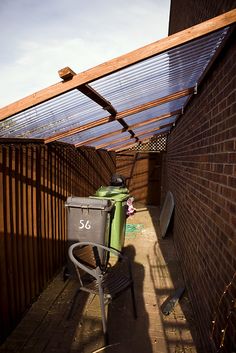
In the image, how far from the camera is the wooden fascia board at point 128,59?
5.81 ft

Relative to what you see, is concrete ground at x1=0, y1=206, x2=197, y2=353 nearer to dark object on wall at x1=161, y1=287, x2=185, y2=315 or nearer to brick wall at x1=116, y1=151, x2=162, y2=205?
dark object on wall at x1=161, y1=287, x2=185, y2=315

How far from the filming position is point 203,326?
268cm

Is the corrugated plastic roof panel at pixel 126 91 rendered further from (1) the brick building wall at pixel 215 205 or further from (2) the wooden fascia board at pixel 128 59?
(1) the brick building wall at pixel 215 205

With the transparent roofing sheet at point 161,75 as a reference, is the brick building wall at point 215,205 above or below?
below

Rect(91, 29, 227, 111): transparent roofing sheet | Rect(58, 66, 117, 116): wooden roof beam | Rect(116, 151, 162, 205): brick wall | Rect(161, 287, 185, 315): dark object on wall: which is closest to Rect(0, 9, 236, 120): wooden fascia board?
Rect(58, 66, 117, 116): wooden roof beam

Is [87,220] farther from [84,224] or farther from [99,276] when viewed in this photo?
[99,276]

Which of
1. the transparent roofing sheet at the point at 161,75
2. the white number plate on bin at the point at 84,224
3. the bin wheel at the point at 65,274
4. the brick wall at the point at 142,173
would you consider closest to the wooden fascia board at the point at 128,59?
the transparent roofing sheet at the point at 161,75

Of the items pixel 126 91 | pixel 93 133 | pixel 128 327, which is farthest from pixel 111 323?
pixel 93 133

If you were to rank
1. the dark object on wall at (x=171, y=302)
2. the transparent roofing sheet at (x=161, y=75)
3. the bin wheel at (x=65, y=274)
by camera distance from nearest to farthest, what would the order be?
the transparent roofing sheet at (x=161, y=75)
the dark object on wall at (x=171, y=302)
the bin wheel at (x=65, y=274)

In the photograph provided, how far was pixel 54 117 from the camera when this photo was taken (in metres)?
3.60

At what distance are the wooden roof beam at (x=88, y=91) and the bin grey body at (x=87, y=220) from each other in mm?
1579

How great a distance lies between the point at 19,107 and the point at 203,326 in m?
2.96

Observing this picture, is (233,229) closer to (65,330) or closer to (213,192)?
(213,192)

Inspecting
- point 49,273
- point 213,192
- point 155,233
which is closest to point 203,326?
point 213,192
